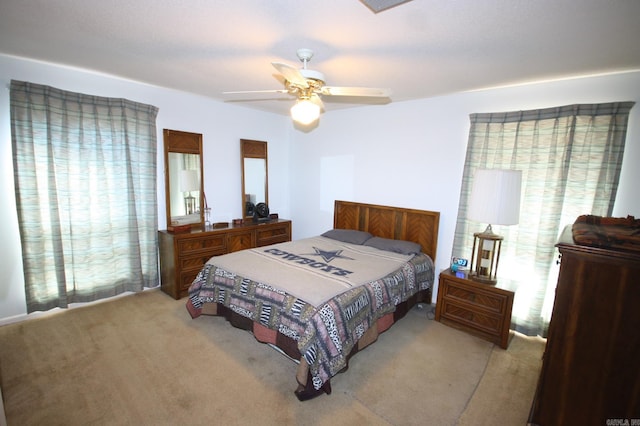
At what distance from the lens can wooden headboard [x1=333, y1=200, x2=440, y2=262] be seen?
3.50 metres

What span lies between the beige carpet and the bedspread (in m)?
0.29

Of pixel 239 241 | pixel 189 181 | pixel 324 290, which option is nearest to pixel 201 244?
pixel 239 241

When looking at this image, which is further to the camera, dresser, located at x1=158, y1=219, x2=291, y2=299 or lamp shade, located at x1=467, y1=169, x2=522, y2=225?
dresser, located at x1=158, y1=219, x2=291, y2=299

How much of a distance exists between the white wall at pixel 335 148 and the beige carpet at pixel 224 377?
1009mm

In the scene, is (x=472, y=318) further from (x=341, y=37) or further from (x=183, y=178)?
(x=183, y=178)

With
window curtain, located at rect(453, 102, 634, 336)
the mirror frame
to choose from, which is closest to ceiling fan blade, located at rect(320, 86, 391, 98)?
window curtain, located at rect(453, 102, 634, 336)

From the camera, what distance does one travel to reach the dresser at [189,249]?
11.1ft

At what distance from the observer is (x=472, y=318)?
281 centimetres

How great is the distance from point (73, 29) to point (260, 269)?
90.3 inches

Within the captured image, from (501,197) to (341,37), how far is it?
1.95m

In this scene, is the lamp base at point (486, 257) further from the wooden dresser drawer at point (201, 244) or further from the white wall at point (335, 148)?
the wooden dresser drawer at point (201, 244)

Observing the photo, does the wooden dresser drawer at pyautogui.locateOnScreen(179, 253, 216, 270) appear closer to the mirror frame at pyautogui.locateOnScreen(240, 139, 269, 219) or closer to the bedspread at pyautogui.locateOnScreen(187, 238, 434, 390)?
the bedspread at pyautogui.locateOnScreen(187, 238, 434, 390)

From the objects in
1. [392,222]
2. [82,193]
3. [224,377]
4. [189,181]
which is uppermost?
[189,181]

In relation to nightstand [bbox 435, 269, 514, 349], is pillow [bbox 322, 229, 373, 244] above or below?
above
